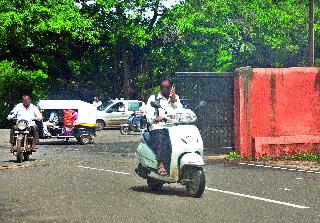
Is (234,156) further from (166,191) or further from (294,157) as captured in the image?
(166,191)

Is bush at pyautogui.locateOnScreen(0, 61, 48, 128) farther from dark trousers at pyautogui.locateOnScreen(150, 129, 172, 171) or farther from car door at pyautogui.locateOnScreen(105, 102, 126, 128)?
dark trousers at pyautogui.locateOnScreen(150, 129, 172, 171)

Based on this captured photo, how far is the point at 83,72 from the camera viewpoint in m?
56.9

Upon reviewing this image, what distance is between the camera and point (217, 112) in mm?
20984

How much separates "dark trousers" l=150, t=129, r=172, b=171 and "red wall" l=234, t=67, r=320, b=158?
7845mm

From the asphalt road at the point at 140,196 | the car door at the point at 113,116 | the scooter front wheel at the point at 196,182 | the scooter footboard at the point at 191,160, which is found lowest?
the asphalt road at the point at 140,196

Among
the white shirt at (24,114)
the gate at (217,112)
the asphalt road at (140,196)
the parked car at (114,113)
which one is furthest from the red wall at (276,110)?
the parked car at (114,113)

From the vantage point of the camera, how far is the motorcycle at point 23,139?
20.3 meters

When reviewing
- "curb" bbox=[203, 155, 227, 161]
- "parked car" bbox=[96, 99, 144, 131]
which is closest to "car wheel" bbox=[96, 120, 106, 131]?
"parked car" bbox=[96, 99, 144, 131]

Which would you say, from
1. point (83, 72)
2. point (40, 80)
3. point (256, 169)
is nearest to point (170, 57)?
point (83, 72)

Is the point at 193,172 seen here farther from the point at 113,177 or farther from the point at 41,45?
the point at 41,45

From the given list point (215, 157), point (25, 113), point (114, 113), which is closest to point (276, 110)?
point (215, 157)

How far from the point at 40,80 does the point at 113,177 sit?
33112 mm

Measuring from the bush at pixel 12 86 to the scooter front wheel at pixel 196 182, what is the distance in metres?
29.0

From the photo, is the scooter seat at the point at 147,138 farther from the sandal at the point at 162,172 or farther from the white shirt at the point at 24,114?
the white shirt at the point at 24,114
